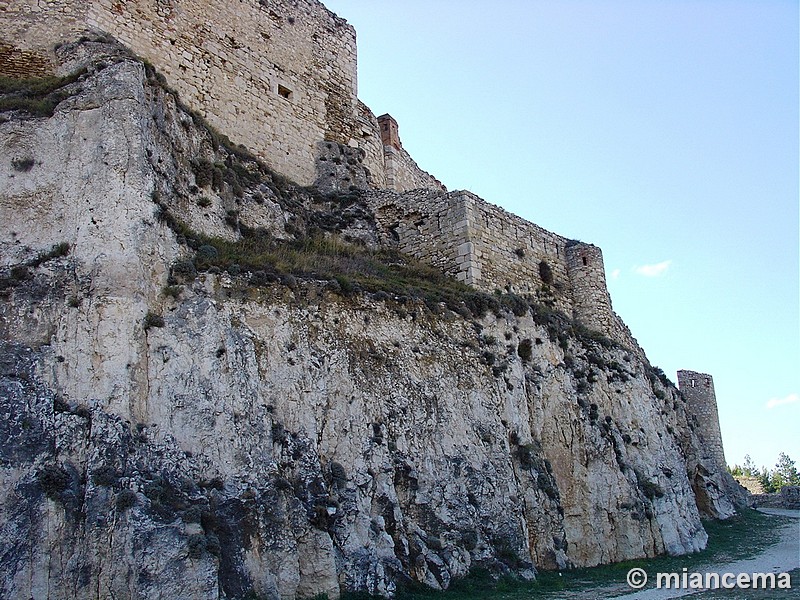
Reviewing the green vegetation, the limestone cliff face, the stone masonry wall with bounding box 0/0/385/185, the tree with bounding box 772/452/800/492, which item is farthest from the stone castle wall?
the tree with bounding box 772/452/800/492

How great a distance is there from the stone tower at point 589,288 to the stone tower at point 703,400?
16296 mm

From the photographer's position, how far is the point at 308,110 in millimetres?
21656

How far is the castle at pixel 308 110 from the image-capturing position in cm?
1666

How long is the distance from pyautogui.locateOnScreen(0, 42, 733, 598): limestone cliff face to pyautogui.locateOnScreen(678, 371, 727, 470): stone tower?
20979mm

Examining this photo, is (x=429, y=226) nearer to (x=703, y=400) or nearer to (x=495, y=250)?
(x=495, y=250)

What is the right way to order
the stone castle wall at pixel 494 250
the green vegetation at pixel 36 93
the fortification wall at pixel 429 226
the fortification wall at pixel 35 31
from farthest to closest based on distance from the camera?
the stone castle wall at pixel 494 250 < the fortification wall at pixel 429 226 < the fortification wall at pixel 35 31 < the green vegetation at pixel 36 93

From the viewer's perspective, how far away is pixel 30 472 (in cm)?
1003

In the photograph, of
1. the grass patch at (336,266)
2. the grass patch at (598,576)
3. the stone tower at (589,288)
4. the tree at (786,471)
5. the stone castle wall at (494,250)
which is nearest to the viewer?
the grass patch at (598,576)

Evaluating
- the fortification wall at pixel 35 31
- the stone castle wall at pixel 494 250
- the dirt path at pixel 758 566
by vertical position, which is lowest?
the dirt path at pixel 758 566

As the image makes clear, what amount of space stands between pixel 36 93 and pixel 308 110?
357 inches

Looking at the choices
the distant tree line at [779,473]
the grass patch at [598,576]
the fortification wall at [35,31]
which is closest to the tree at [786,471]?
A: the distant tree line at [779,473]

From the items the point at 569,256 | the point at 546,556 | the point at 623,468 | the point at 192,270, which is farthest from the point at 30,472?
the point at 569,256

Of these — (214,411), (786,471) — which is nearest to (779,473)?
(786,471)

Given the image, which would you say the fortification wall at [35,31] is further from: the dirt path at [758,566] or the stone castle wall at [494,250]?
the dirt path at [758,566]
